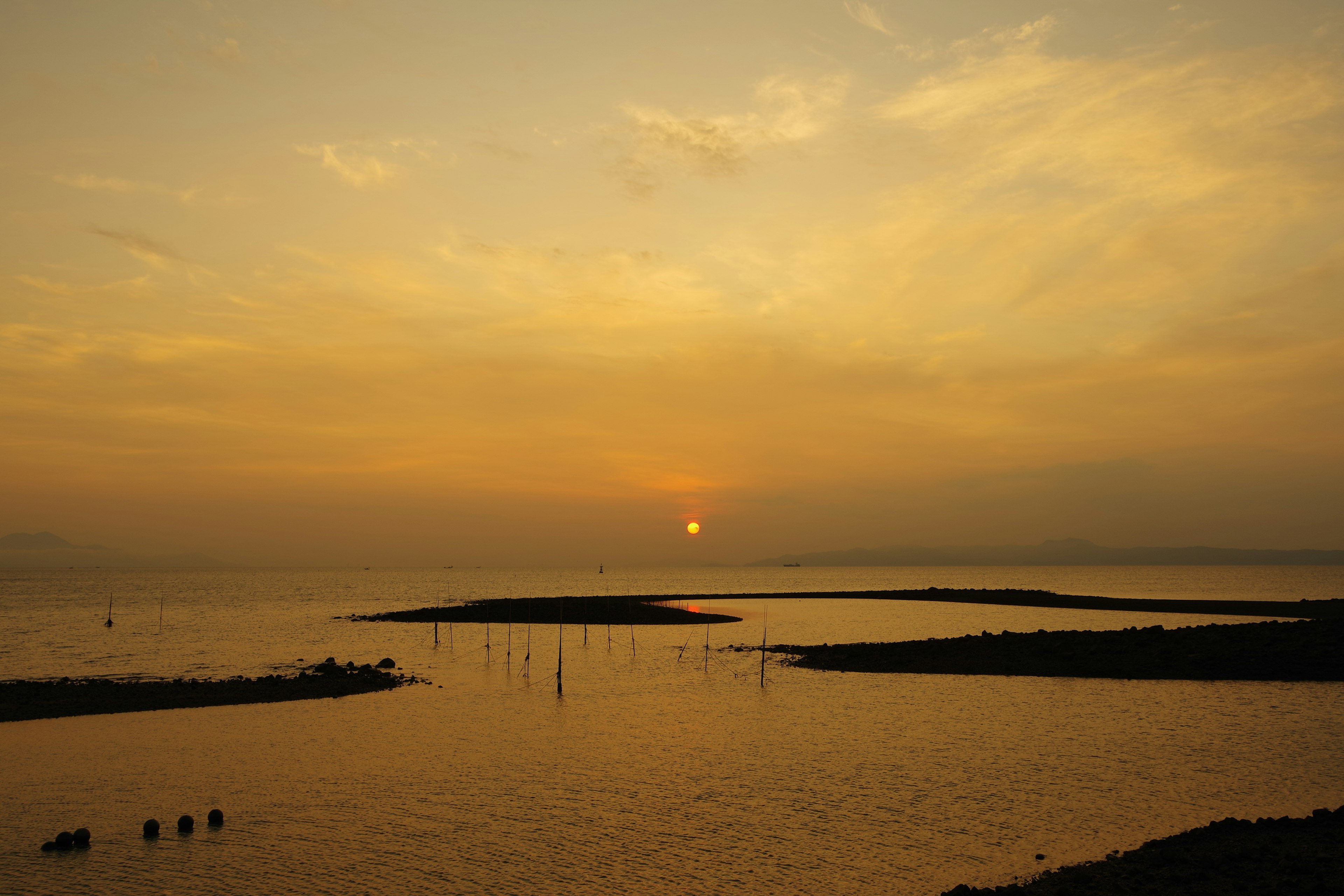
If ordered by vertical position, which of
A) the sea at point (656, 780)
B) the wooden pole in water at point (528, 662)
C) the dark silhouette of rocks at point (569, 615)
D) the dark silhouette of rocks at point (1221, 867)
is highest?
the dark silhouette of rocks at point (1221, 867)

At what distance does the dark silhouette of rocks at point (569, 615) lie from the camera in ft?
341

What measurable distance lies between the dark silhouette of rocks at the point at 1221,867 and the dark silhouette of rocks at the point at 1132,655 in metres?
33.1

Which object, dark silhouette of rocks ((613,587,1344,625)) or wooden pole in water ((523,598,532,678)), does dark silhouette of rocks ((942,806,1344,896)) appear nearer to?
wooden pole in water ((523,598,532,678))

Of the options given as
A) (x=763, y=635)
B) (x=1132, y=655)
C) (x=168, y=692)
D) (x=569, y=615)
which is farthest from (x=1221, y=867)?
(x=569, y=615)

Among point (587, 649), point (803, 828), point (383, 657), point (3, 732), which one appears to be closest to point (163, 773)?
point (3, 732)

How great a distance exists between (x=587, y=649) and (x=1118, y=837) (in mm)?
57024

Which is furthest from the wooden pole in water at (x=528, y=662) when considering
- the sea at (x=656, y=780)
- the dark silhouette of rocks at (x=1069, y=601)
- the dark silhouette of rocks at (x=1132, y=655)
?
the dark silhouette of rocks at (x=1069, y=601)

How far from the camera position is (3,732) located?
35.6m

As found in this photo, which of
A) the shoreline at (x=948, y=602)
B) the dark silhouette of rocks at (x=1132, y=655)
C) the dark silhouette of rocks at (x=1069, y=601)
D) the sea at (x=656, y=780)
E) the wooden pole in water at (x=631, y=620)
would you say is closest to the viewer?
the sea at (x=656, y=780)

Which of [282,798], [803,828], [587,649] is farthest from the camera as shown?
[587,649]

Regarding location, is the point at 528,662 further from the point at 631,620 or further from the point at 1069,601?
the point at 1069,601

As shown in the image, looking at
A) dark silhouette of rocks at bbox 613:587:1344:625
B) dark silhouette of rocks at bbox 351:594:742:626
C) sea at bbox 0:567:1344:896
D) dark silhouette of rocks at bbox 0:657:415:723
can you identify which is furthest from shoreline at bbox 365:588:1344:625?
sea at bbox 0:567:1344:896

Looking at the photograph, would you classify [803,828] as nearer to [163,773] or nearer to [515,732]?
[515,732]

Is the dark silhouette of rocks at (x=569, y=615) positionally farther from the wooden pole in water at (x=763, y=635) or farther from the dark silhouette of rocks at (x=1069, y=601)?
the wooden pole in water at (x=763, y=635)
